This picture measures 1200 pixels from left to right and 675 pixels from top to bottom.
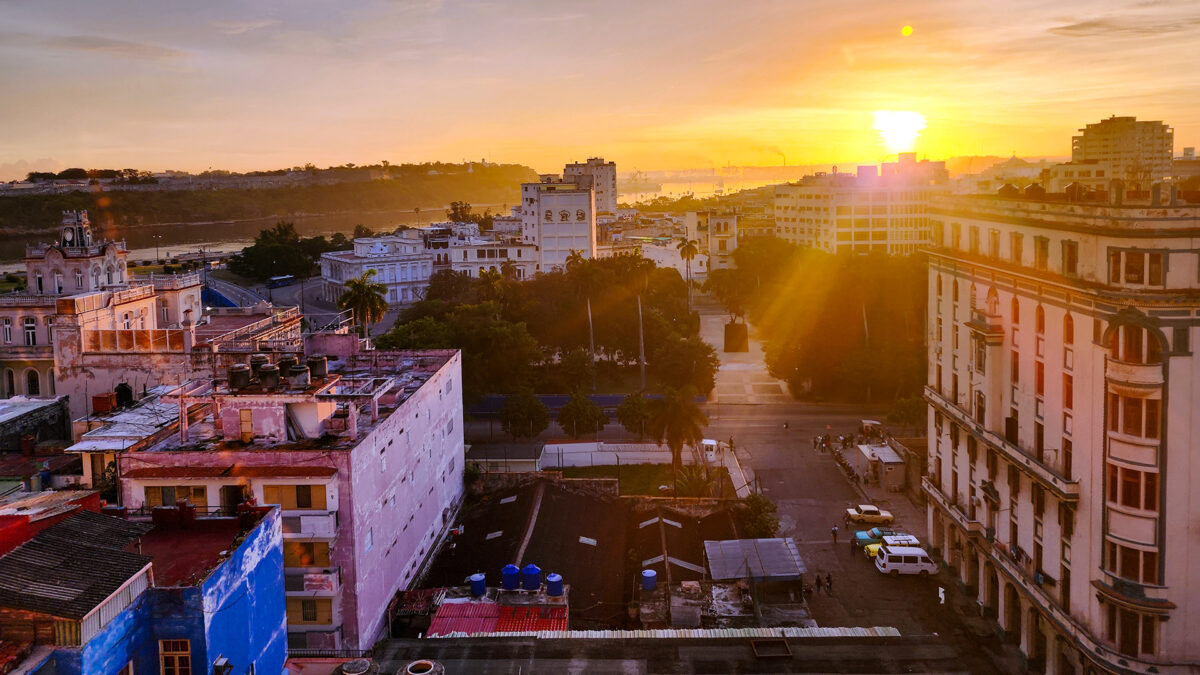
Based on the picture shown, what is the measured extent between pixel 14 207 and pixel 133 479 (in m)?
149

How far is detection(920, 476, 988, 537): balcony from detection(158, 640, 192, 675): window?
71.7 ft

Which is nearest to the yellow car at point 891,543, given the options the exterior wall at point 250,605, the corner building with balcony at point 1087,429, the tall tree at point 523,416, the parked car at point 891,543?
the parked car at point 891,543

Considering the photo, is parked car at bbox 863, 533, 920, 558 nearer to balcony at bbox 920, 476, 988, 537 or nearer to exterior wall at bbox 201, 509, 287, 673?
balcony at bbox 920, 476, 988, 537

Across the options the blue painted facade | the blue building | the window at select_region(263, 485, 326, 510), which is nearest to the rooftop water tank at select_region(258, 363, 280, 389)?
the window at select_region(263, 485, 326, 510)

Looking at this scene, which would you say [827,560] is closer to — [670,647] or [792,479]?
[792,479]

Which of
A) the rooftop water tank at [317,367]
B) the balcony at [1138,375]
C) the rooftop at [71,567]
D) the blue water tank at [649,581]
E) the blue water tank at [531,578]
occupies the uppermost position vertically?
the balcony at [1138,375]

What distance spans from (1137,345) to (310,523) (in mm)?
18421

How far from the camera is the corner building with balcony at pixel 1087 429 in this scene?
19.2m

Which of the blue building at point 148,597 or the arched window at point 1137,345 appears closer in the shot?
the blue building at point 148,597

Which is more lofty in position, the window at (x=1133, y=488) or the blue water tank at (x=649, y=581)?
the window at (x=1133, y=488)

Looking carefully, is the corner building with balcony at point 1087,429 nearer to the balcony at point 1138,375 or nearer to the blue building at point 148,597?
the balcony at point 1138,375

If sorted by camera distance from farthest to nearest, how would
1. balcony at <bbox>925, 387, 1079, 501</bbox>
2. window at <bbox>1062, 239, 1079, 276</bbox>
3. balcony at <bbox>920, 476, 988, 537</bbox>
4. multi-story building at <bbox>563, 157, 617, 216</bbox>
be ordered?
multi-story building at <bbox>563, 157, 617, 216</bbox>, balcony at <bbox>920, 476, 988, 537</bbox>, window at <bbox>1062, 239, 1079, 276</bbox>, balcony at <bbox>925, 387, 1079, 501</bbox>

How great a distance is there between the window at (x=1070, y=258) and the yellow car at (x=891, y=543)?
12726 millimetres

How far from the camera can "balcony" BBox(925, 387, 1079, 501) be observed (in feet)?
69.6
